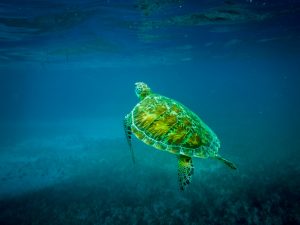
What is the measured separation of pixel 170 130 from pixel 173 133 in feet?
0.36

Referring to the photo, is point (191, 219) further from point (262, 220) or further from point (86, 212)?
point (86, 212)

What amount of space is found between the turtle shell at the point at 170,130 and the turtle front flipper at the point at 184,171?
21cm

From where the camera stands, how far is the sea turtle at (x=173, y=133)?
196 inches

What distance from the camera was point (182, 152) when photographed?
16.2 ft

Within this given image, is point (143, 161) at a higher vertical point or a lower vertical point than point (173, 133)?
lower

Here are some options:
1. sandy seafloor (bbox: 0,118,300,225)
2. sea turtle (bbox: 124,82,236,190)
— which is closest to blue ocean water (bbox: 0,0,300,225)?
sandy seafloor (bbox: 0,118,300,225)

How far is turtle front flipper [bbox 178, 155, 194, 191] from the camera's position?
183 inches

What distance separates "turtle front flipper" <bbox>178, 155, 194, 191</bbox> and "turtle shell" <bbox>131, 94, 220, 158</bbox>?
8.3 inches

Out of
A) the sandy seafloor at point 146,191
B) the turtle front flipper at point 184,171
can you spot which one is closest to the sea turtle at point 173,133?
the turtle front flipper at point 184,171

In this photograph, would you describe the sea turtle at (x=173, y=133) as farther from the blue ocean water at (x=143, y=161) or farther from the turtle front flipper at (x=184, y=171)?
the blue ocean water at (x=143, y=161)

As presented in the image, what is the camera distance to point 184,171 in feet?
15.9

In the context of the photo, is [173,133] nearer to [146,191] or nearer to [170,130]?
[170,130]

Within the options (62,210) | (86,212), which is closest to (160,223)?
(86,212)

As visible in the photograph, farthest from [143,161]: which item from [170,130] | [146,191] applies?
[170,130]
